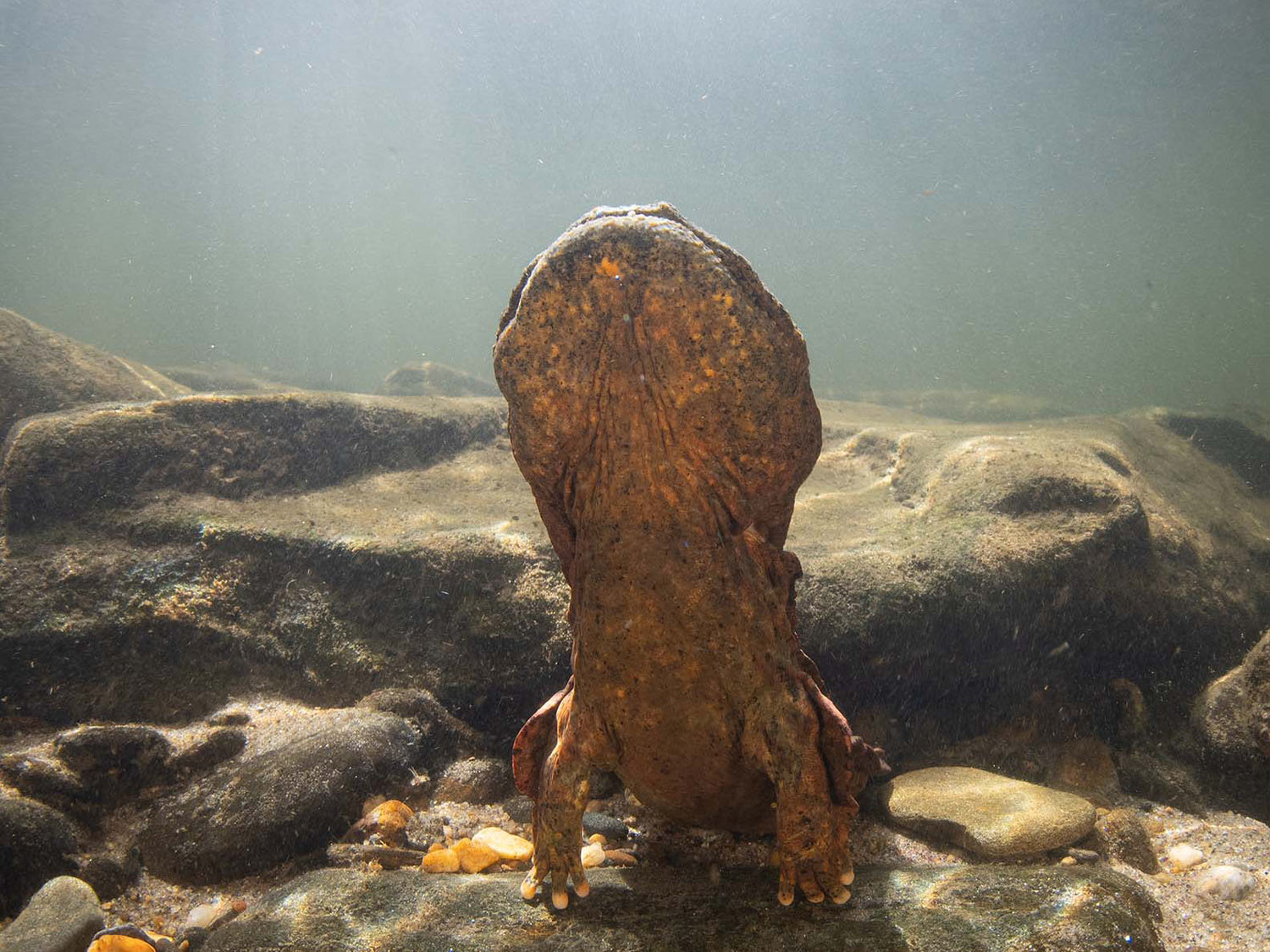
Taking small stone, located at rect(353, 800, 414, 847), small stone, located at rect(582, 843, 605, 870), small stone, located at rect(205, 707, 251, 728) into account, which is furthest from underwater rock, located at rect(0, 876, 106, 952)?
small stone, located at rect(582, 843, 605, 870)

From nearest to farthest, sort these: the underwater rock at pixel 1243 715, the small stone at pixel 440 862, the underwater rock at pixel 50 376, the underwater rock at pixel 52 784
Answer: the small stone at pixel 440 862 → the underwater rock at pixel 52 784 → the underwater rock at pixel 1243 715 → the underwater rock at pixel 50 376

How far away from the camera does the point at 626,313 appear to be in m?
1.76

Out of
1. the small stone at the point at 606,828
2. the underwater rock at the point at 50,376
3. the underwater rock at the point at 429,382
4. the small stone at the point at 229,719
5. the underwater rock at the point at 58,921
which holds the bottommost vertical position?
the small stone at the point at 606,828

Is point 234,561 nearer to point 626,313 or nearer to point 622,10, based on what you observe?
point 626,313

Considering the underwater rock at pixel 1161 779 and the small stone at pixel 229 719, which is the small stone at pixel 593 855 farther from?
the underwater rock at pixel 1161 779

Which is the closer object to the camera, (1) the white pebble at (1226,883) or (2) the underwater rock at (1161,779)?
(1) the white pebble at (1226,883)

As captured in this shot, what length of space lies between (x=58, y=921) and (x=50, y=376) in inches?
273

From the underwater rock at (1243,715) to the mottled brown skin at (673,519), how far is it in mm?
2661

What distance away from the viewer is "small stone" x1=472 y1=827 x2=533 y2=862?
281cm

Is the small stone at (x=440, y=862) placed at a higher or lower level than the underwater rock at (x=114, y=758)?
lower

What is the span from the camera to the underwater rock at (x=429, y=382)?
16469 millimetres

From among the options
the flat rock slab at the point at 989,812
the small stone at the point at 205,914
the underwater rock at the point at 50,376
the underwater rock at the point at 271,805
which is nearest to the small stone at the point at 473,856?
the underwater rock at the point at 271,805

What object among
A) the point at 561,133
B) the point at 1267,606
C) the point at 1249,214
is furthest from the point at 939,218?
the point at 1267,606

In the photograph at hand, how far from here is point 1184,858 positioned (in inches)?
113
